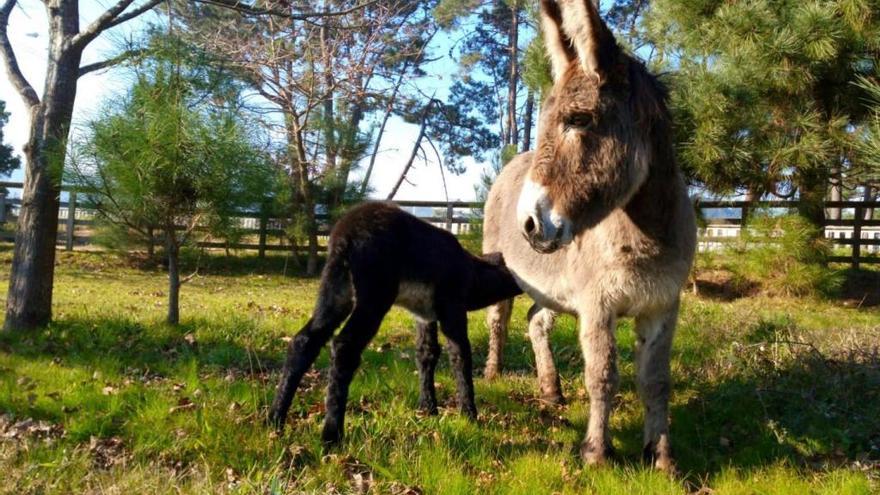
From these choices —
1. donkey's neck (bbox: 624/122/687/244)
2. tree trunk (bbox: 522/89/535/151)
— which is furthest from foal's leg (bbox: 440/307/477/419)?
tree trunk (bbox: 522/89/535/151)

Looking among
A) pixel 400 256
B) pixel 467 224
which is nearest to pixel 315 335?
pixel 400 256

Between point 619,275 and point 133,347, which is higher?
point 619,275

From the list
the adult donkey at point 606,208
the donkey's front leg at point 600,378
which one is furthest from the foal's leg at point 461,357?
the donkey's front leg at point 600,378

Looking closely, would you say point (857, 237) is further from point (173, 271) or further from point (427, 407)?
point (173, 271)

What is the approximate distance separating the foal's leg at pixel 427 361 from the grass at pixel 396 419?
18cm

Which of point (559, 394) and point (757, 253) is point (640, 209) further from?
point (757, 253)

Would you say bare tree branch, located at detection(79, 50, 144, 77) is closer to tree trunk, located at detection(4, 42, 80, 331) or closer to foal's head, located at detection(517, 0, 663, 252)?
tree trunk, located at detection(4, 42, 80, 331)

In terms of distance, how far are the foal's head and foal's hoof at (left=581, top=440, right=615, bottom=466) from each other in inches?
52.7

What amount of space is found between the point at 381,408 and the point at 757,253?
31.6ft

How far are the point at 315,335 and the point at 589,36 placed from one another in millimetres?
2323

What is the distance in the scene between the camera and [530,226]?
294 cm

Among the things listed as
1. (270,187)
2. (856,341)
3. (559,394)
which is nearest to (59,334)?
(270,187)

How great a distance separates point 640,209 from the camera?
3.42m

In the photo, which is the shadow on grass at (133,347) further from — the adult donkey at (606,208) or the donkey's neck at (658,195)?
the donkey's neck at (658,195)
